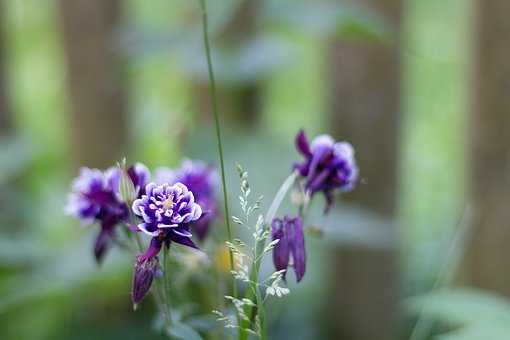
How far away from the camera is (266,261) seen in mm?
1627

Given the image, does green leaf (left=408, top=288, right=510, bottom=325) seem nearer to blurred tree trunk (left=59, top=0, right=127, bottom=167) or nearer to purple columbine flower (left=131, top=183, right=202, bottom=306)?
purple columbine flower (left=131, top=183, right=202, bottom=306)

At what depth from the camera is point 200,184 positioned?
1022 millimetres

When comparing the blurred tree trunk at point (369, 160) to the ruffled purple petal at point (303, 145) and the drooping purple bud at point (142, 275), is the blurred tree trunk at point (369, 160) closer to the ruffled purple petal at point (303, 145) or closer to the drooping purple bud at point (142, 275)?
the ruffled purple petal at point (303, 145)

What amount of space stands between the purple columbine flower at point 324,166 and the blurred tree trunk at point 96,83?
1227 mm

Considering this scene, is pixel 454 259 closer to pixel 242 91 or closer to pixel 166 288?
pixel 242 91

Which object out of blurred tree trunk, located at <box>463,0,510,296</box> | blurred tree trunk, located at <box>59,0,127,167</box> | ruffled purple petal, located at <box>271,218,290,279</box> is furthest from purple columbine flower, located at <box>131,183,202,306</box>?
blurred tree trunk, located at <box>59,0,127,167</box>

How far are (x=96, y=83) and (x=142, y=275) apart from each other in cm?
141

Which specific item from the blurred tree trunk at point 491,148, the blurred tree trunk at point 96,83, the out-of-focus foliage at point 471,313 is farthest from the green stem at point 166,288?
the blurred tree trunk at point 96,83

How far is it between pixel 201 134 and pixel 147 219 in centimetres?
104

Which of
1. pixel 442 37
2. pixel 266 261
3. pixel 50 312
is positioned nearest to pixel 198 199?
pixel 266 261

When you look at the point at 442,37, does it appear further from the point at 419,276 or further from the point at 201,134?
the point at 201,134

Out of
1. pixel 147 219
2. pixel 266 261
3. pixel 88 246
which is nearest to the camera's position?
pixel 147 219

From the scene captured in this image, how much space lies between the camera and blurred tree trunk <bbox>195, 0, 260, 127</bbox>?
2018 millimetres

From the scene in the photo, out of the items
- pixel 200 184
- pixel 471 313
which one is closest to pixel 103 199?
pixel 200 184
